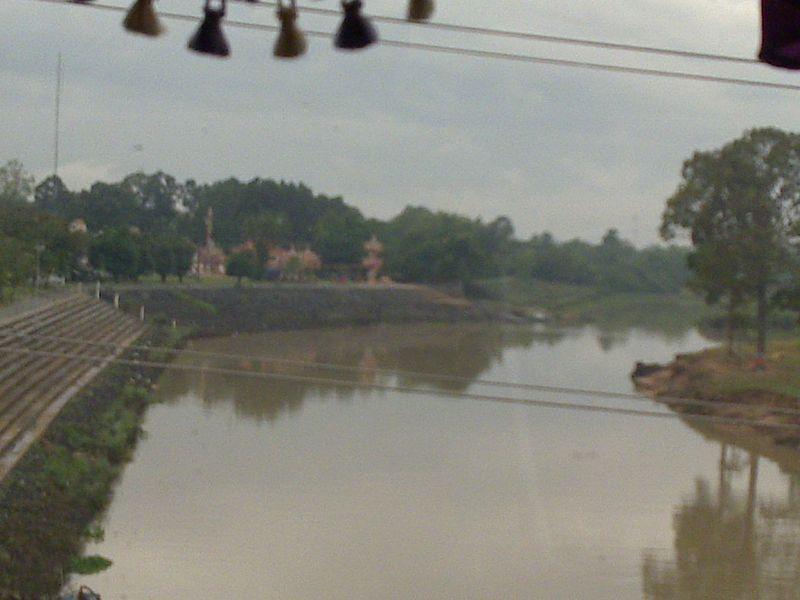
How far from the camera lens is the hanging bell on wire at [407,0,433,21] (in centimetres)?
212

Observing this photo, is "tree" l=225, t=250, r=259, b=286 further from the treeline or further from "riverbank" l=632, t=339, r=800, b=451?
"riverbank" l=632, t=339, r=800, b=451

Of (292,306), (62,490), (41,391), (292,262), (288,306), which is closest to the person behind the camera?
(62,490)

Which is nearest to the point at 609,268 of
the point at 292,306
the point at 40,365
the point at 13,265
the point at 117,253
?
the point at 292,306

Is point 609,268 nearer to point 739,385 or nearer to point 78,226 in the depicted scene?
point 739,385

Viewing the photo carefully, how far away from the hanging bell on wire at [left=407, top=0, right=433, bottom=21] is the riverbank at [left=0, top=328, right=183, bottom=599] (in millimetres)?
2990

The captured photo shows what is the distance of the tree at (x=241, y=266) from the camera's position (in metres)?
18.1

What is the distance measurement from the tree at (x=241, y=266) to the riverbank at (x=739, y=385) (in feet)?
25.7

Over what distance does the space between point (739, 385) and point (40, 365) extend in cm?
692

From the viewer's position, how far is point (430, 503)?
6227mm

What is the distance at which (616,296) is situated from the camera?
62.5 ft

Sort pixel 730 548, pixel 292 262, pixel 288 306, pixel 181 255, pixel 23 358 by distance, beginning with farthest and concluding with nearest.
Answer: pixel 292 262 < pixel 288 306 < pixel 181 255 < pixel 23 358 < pixel 730 548

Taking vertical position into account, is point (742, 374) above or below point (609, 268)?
below

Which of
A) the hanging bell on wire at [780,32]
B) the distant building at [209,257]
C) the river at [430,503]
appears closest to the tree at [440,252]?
the distant building at [209,257]

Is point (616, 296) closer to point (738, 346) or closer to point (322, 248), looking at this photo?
point (738, 346)
